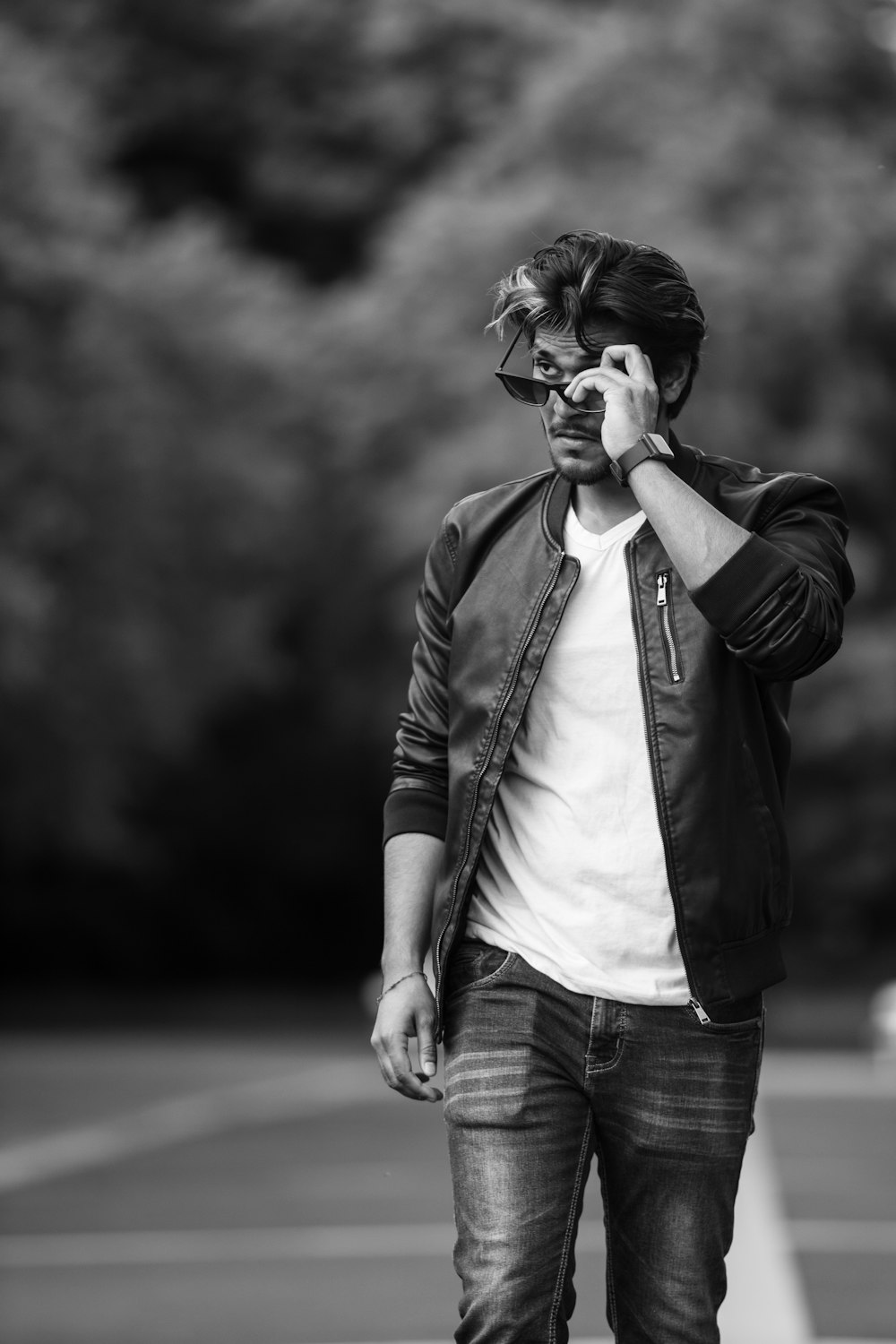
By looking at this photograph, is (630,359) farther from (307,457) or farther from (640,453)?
(307,457)

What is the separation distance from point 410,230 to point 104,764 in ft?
23.9

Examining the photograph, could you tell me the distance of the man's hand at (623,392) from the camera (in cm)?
345

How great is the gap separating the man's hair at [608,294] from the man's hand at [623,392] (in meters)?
0.05

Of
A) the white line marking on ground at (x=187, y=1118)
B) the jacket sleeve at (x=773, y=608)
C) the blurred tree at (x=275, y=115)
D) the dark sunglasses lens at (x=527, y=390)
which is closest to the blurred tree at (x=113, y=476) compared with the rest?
the white line marking on ground at (x=187, y=1118)

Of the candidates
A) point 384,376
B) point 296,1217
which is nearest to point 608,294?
point 296,1217

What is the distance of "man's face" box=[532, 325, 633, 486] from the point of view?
3.55m

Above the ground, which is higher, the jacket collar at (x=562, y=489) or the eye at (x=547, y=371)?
the eye at (x=547, y=371)

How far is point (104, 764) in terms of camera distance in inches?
998

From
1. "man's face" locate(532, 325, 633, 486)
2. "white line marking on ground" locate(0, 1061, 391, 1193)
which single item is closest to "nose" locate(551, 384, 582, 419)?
"man's face" locate(532, 325, 633, 486)

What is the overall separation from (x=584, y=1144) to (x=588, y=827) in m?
0.50

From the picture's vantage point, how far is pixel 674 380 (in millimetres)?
3670

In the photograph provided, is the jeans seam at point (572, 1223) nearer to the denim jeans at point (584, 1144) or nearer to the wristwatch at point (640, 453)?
the denim jeans at point (584, 1144)

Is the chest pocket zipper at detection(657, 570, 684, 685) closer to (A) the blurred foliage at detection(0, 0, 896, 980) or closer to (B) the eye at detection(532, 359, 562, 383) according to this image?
(B) the eye at detection(532, 359, 562, 383)

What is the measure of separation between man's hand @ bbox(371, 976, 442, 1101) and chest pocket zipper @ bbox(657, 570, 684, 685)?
648 mm
